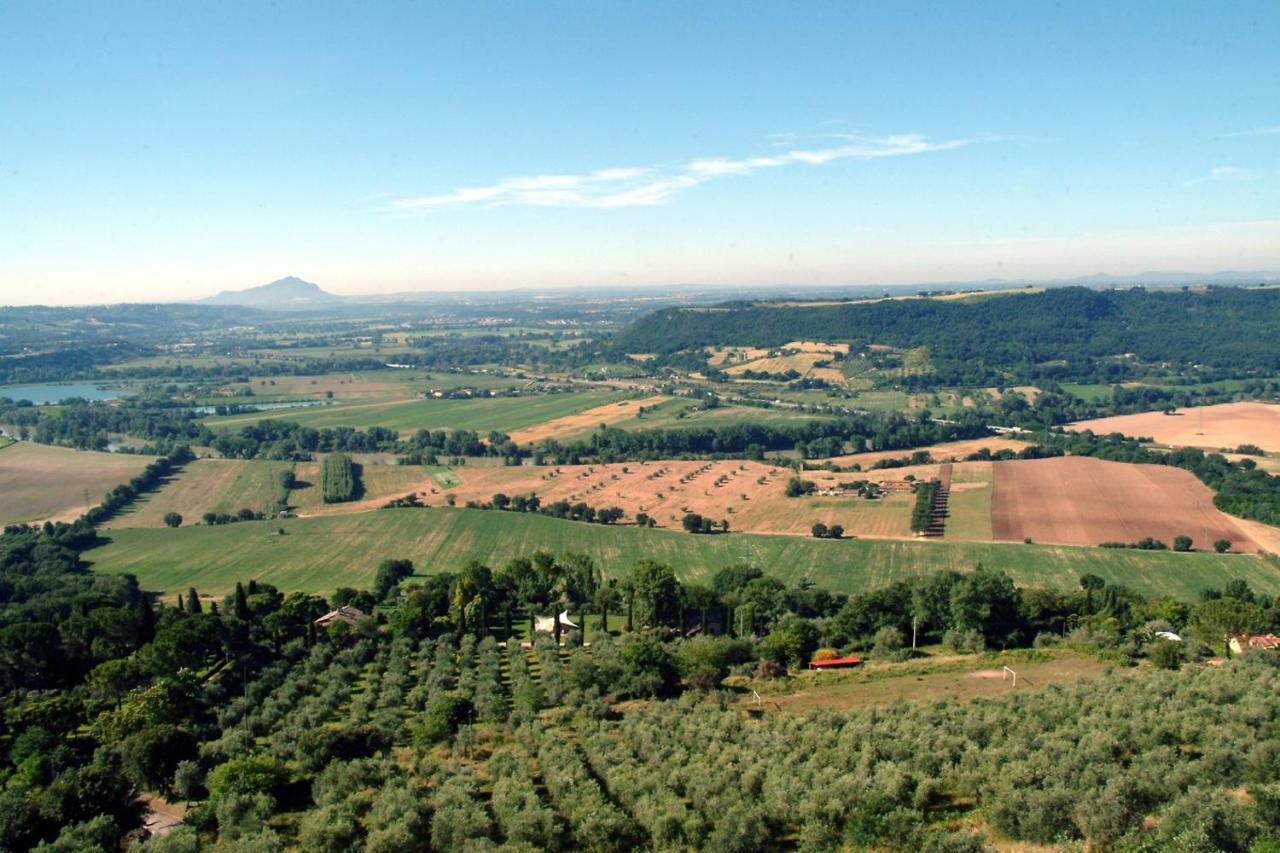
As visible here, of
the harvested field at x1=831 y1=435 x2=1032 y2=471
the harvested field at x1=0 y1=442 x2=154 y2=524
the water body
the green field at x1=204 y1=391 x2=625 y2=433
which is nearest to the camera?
the harvested field at x1=0 y1=442 x2=154 y2=524

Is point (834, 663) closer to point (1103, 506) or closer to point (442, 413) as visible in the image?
point (1103, 506)

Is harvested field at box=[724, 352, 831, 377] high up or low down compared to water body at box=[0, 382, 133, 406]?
up

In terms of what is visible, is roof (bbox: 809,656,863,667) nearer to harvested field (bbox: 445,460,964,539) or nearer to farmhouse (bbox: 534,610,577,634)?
farmhouse (bbox: 534,610,577,634)

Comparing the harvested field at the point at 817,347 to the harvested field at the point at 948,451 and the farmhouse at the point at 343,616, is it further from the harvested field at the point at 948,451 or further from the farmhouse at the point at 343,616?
the farmhouse at the point at 343,616

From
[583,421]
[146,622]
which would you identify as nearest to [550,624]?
[146,622]

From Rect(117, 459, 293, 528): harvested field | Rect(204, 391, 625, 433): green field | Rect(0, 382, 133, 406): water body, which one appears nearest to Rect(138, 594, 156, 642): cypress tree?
Rect(117, 459, 293, 528): harvested field

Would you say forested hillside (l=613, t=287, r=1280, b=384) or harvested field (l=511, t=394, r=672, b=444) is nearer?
harvested field (l=511, t=394, r=672, b=444)
